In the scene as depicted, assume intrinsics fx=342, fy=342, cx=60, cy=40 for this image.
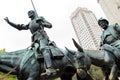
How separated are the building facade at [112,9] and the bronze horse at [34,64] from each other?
31.5 metres

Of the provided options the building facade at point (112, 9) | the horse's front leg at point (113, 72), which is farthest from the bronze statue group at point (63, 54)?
the building facade at point (112, 9)

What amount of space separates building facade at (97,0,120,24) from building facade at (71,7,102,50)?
101849 millimetres

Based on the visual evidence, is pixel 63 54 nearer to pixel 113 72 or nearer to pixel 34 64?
pixel 34 64

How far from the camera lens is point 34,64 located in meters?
9.56

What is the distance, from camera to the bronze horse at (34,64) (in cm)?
940

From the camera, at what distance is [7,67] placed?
9.61 m

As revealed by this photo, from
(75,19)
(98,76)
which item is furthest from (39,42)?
(75,19)

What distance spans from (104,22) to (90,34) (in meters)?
147

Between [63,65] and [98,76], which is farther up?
[63,65]

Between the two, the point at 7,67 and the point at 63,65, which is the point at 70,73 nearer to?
the point at 63,65

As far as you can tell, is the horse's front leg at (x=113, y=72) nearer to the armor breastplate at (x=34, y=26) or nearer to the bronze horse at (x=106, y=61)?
the bronze horse at (x=106, y=61)

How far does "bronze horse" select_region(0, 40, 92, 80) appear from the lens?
30.8ft

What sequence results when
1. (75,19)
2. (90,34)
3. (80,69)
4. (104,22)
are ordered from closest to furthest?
A: (80,69)
(104,22)
(90,34)
(75,19)

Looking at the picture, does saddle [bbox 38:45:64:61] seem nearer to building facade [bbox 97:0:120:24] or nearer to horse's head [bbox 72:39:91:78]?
horse's head [bbox 72:39:91:78]
